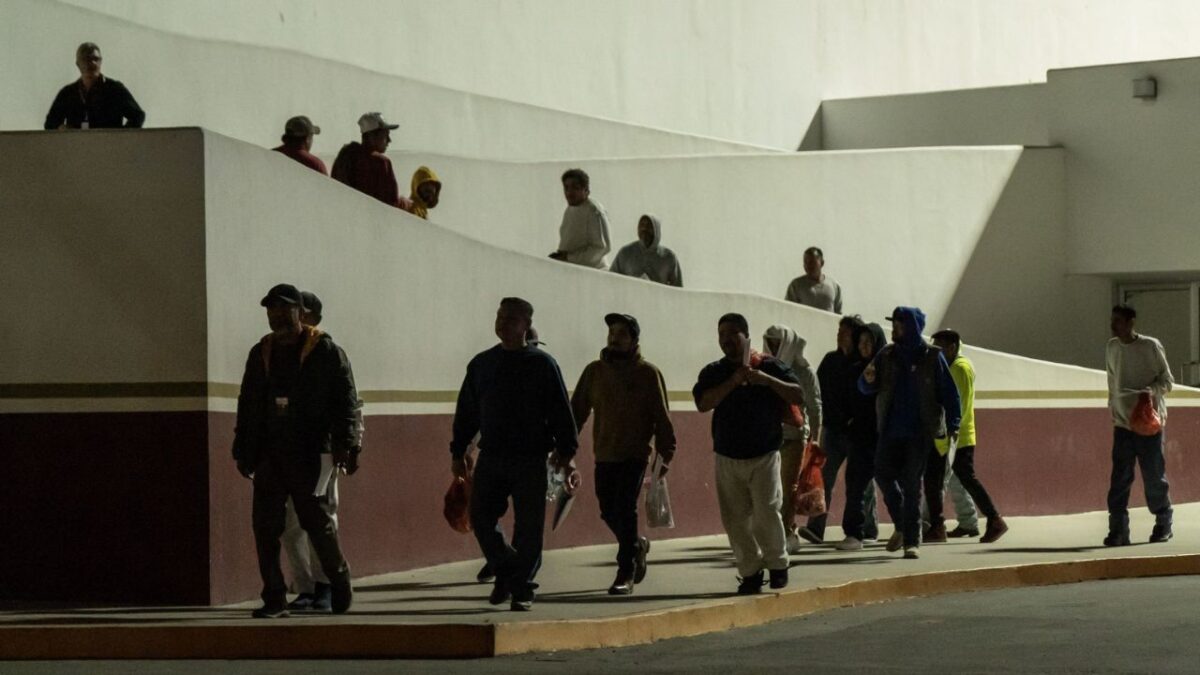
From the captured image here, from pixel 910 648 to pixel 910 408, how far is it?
195 inches

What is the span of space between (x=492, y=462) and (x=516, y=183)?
860 cm

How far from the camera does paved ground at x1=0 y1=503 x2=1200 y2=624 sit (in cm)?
1241

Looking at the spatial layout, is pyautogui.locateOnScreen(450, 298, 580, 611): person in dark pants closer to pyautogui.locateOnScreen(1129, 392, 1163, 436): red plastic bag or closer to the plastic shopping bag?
the plastic shopping bag

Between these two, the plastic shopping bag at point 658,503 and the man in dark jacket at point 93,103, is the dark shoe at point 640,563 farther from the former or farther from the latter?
the man in dark jacket at point 93,103

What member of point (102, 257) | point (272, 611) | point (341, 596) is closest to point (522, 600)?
point (341, 596)

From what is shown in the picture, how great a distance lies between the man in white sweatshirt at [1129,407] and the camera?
692 inches

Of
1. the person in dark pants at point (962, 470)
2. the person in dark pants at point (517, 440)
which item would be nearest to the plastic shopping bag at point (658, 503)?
the person in dark pants at point (517, 440)

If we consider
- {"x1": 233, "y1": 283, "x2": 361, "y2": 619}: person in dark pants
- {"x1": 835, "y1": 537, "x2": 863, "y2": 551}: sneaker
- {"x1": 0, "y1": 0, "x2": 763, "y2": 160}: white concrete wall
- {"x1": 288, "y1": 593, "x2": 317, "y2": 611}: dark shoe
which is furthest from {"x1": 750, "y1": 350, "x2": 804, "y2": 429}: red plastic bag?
{"x1": 0, "y1": 0, "x2": 763, "y2": 160}: white concrete wall

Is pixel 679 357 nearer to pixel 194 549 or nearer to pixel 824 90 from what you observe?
pixel 194 549

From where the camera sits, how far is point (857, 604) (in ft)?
47.8

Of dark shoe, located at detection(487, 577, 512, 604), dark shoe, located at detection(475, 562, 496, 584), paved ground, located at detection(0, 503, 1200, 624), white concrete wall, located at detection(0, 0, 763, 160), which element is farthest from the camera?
white concrete wall, located at detection(0, 0, 763, 160)

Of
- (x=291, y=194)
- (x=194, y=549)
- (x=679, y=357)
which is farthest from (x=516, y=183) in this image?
(x=194, y=549)

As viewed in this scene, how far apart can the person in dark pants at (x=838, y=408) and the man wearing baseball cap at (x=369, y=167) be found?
12.3 ft

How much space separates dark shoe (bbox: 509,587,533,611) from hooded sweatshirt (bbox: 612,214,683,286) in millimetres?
6708
